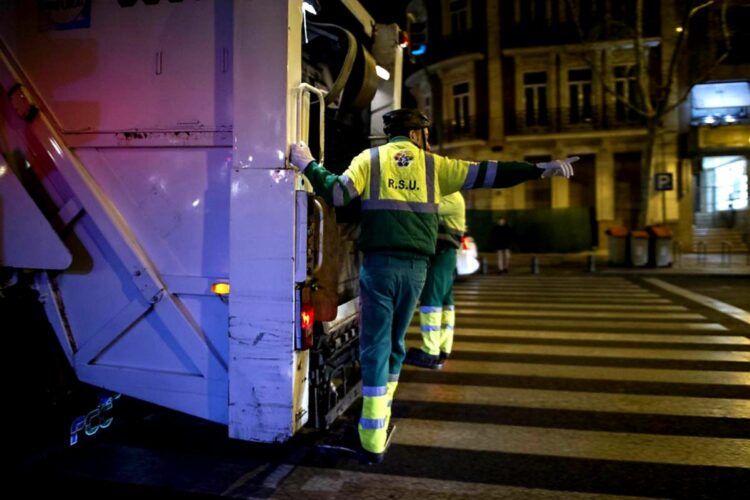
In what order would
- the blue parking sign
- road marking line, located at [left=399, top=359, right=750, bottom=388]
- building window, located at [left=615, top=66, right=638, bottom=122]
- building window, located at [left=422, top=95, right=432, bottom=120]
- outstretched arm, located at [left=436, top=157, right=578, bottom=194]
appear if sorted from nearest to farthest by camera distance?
outstretched arm, located at [left=436, top=157, right=578, bottom=194] → road marking line, located at [left=399, top=359, right=750, bottom=388] → the blue parking sign → building window, located at [left=615, top=66, right=638, bottom=122] → building window, located at [left=422, top=95, right=432, bottom=120]

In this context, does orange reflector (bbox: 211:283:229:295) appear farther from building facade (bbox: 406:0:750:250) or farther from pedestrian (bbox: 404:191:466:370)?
building facade (bbox: 406:0:750:250)

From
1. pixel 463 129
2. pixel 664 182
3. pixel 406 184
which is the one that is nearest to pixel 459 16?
pixel 463 129

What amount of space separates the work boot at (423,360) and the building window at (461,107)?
1034 inches

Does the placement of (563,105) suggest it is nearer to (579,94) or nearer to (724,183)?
(579,94)

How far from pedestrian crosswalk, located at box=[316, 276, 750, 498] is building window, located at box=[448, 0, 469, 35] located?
2587 cm

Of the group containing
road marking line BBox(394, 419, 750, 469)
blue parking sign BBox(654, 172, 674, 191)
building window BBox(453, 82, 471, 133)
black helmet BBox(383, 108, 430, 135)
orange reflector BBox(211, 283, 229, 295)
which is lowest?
road marking line BBox(394, 419, 750, 469)

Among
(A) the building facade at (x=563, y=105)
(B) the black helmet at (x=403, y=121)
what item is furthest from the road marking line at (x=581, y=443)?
(A) the building facade at (x=563, y=105)

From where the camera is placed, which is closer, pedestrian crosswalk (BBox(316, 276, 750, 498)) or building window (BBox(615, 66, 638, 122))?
pedestrian crosswalk (BBox(316, 276, 750, 498))

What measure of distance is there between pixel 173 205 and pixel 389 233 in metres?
1.19

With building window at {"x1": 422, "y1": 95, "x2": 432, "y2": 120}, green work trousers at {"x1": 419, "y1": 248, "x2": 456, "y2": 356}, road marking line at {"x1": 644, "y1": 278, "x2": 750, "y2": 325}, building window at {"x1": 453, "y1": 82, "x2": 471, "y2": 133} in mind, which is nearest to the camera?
green work trousers at {"x1": 419, "y1": 248, "x2": 456, "y2": 356}

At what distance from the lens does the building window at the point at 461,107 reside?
101ft

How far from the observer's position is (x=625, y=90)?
1125 inches

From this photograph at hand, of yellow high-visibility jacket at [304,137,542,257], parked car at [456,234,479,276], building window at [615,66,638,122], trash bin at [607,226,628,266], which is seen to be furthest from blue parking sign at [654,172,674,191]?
yellow high-visibility jacket at [304,137,542,257]

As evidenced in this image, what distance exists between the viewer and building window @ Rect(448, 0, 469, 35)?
3097 centimetres
